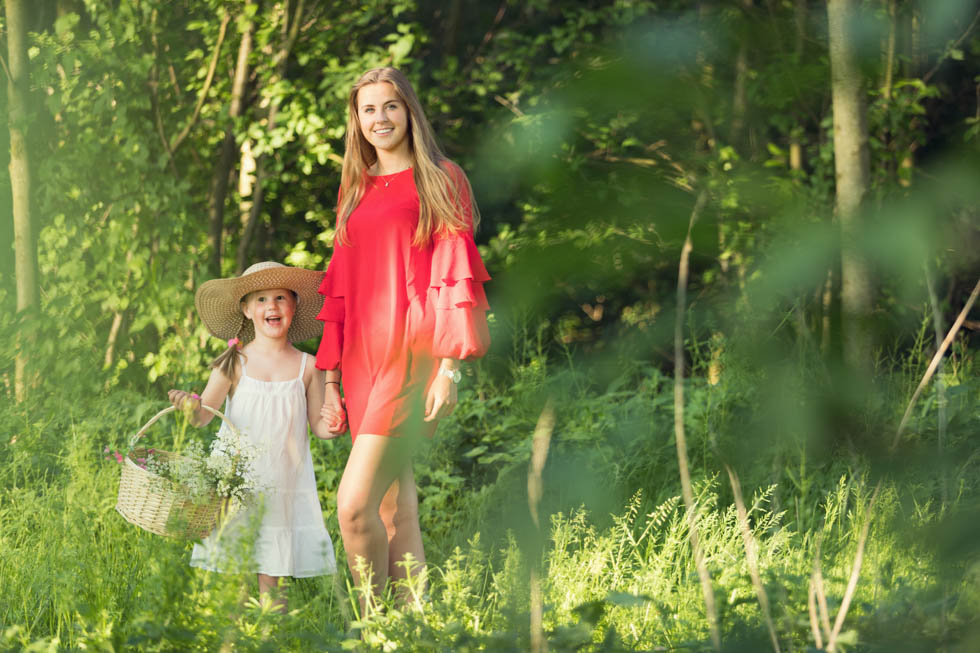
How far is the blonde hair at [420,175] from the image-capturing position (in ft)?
8.69

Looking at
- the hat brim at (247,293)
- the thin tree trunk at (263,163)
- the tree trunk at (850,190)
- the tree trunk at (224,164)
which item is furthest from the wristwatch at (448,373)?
the tree trunk at (224,164)

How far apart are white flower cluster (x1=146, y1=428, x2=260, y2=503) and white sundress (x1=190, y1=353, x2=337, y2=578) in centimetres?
4

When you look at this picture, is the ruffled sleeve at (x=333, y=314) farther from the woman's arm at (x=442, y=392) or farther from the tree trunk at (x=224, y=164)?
the tree trunk at (x=224, y=164)

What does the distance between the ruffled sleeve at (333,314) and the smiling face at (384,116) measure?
1.00ft

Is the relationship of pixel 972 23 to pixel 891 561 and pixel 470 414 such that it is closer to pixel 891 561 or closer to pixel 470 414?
pixel 891 561

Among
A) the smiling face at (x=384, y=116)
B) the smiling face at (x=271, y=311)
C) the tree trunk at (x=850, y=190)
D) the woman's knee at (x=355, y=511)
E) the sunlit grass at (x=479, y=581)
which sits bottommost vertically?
the sunlit grass at (x=479, y=581)

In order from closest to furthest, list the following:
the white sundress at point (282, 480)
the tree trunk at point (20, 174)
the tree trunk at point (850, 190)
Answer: the tree trunk at point (850, 190) < the white sundress at point (282, 480) < the tree trunk at point (20, 174)

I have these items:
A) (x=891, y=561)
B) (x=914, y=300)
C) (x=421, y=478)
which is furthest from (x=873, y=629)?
(x=421, y=478)

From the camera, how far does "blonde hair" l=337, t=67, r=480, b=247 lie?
104 inches

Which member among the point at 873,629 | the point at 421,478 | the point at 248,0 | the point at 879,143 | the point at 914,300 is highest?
the point at 248,0

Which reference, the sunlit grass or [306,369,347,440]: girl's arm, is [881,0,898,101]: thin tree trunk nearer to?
the sunlit grass

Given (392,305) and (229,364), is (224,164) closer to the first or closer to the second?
(229,364)

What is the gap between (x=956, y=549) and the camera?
1040 millimetres

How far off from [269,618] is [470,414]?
2509 mm
